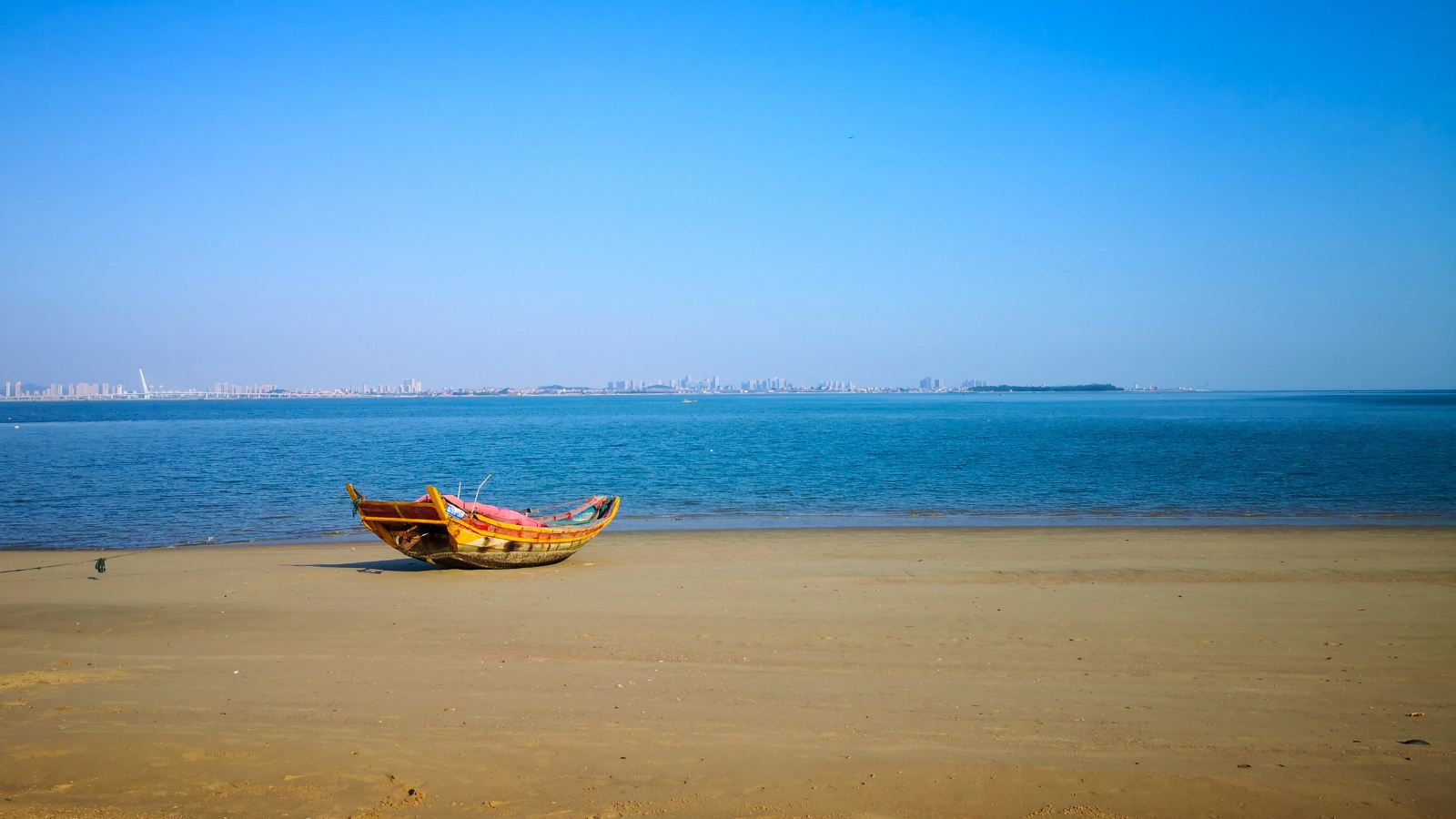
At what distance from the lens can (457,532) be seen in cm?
1750

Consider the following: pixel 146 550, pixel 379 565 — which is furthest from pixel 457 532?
pixel 146 550

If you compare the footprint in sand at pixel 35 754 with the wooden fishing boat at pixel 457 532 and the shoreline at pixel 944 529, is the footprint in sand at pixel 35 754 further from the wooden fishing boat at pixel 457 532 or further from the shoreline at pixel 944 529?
the shoreline at pixel 944 529

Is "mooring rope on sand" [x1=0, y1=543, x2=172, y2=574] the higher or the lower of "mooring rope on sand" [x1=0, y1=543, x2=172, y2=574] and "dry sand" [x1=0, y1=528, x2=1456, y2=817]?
the lower

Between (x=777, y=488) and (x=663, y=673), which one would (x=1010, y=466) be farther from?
(x=663, y=673)

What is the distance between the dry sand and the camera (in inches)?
284

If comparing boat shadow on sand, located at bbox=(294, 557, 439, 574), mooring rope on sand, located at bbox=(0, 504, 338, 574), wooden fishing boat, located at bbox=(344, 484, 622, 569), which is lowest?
mooring rope on sand, located at bbox=(0, 504, 338, 574)

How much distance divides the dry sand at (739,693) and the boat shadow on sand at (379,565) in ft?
4.35

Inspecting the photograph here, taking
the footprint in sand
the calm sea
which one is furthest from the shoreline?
the footprint in sand

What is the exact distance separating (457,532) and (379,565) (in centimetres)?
270

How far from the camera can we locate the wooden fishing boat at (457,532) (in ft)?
57.2

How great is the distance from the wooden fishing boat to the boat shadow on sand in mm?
740

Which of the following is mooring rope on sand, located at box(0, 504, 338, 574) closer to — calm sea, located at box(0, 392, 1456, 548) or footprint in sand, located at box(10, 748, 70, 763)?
calm sea, located at box(0, 392, 1456, 548)

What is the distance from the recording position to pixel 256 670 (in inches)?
417

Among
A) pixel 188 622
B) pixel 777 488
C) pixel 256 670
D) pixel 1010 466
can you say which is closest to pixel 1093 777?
pixel 256 670
